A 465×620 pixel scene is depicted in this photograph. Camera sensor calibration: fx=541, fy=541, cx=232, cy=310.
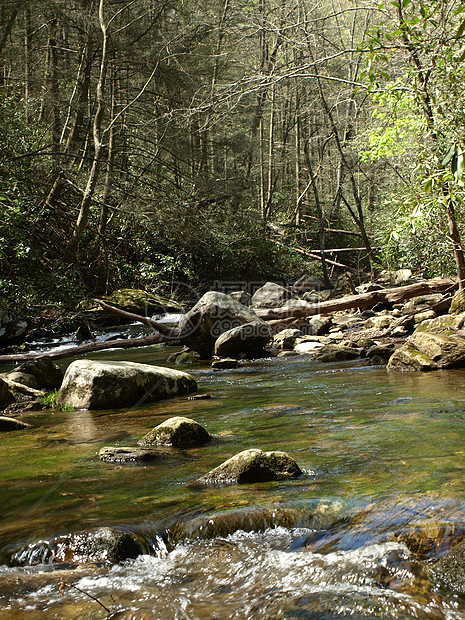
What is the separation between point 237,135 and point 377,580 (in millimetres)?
16411

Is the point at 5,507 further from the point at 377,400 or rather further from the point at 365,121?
the point at 365,121

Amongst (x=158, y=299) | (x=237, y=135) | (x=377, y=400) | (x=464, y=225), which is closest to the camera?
(x=377, y=400)

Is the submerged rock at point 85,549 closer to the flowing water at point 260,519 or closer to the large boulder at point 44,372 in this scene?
the flowing water at point 260,519

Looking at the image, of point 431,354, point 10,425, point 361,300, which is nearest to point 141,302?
point 361,300

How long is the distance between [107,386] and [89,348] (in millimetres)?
4216

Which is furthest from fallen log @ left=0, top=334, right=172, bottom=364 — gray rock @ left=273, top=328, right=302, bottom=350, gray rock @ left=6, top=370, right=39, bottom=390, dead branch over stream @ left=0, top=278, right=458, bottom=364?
gray rock @ left=273, top=328, right=302, bottom=350

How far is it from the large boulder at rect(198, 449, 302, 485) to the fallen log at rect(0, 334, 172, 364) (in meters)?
6.45

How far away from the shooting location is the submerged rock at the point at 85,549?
7.96 ft

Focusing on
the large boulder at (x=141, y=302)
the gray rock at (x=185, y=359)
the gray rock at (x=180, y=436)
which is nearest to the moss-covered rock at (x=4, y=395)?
the gray rock at (x=180, y=436)

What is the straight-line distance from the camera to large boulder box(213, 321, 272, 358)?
9477 millimetres

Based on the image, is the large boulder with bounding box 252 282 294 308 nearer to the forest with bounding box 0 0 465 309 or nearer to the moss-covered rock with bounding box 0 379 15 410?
the forest with bounding box 0 0 465 309

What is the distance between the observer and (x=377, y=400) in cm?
522

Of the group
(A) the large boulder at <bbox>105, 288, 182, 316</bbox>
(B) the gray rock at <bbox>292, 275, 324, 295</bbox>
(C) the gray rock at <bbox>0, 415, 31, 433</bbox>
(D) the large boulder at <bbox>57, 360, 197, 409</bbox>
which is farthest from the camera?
(B) the gray rock at <bbox>292, 275, 324, 295</bbox>

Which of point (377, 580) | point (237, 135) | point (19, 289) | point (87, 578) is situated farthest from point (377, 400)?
point (237, 135)
